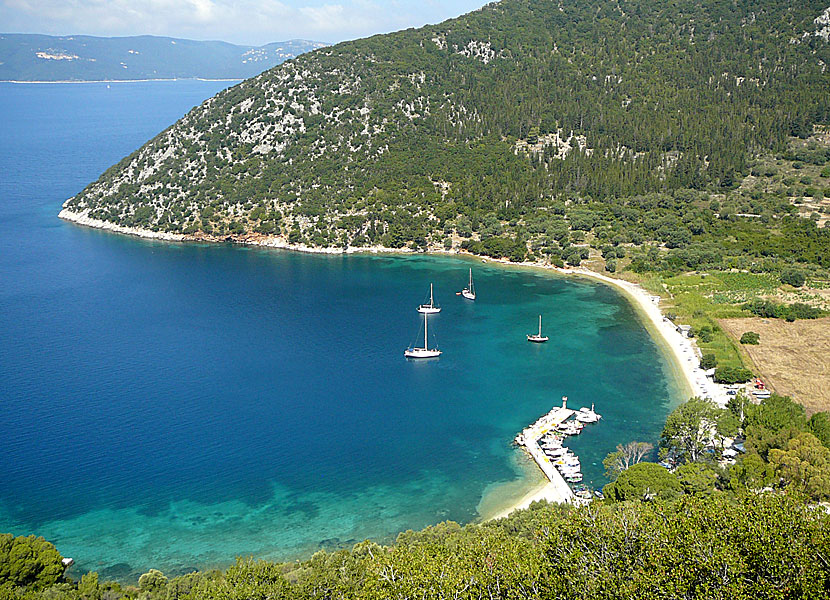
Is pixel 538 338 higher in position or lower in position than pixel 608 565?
lower

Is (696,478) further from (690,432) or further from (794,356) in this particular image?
(794,356)

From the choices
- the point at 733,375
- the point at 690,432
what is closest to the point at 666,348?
the point at 733,375

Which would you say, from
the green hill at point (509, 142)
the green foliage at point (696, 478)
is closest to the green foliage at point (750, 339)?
the green foliage at point (696, 478)

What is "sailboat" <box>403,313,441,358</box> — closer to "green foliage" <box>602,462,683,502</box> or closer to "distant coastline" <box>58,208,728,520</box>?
"distant coastline" <box>58,208,728,520</box>

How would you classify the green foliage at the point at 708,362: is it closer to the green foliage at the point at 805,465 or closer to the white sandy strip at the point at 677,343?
the white sandy strip at the point at 677,343

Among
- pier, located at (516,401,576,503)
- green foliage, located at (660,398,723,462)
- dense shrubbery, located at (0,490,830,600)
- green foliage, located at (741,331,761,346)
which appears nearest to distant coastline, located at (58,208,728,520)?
pier, located at (516,401,576,503)

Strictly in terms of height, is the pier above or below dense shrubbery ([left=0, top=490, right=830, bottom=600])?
below
